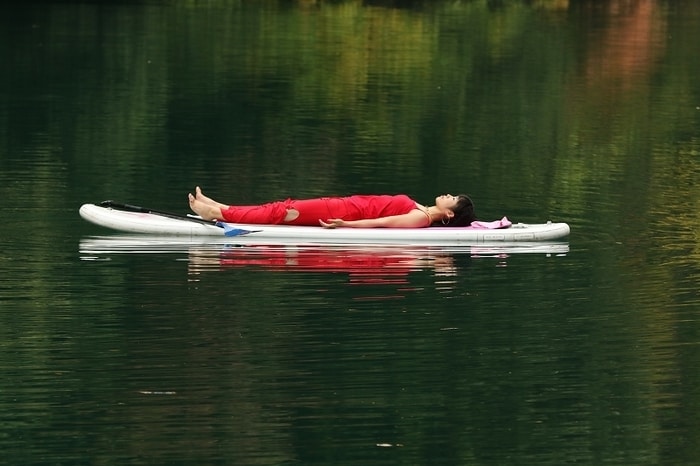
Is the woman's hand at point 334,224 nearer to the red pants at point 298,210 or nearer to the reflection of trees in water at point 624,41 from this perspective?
the red pants at point 298,210

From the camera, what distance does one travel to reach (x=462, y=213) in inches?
706

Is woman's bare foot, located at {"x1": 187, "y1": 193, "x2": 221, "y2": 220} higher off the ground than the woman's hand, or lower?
higher

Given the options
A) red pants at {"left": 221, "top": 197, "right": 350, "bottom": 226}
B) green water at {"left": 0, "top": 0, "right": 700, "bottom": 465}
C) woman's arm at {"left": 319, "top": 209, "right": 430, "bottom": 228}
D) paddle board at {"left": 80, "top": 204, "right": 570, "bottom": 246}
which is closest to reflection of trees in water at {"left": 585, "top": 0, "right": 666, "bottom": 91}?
green water at {"left": 0, "top": 0, "right": 700, "bottom": 465}

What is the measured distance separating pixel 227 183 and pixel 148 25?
2483cm

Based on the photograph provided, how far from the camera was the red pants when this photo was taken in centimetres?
1773

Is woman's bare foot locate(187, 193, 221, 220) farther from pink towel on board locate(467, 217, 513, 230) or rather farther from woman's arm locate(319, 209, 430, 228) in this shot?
pink towel on board locate(467, 217, 513, 230)

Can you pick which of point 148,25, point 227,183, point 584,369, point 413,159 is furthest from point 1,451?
point 148,25

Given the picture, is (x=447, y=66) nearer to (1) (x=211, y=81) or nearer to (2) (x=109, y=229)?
(1) (x=211, y=81)

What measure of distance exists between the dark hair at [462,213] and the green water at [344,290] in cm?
54

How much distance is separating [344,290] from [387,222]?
248cm

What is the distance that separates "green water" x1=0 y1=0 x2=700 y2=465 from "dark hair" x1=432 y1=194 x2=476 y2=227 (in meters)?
0.54

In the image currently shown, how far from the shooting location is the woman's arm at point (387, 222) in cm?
1767

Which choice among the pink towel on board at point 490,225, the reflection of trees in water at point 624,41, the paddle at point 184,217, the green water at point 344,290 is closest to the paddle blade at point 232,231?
the paddle at point 184,217

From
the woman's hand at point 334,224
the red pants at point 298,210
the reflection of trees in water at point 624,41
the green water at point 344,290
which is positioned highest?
the red pants at point 298,210
